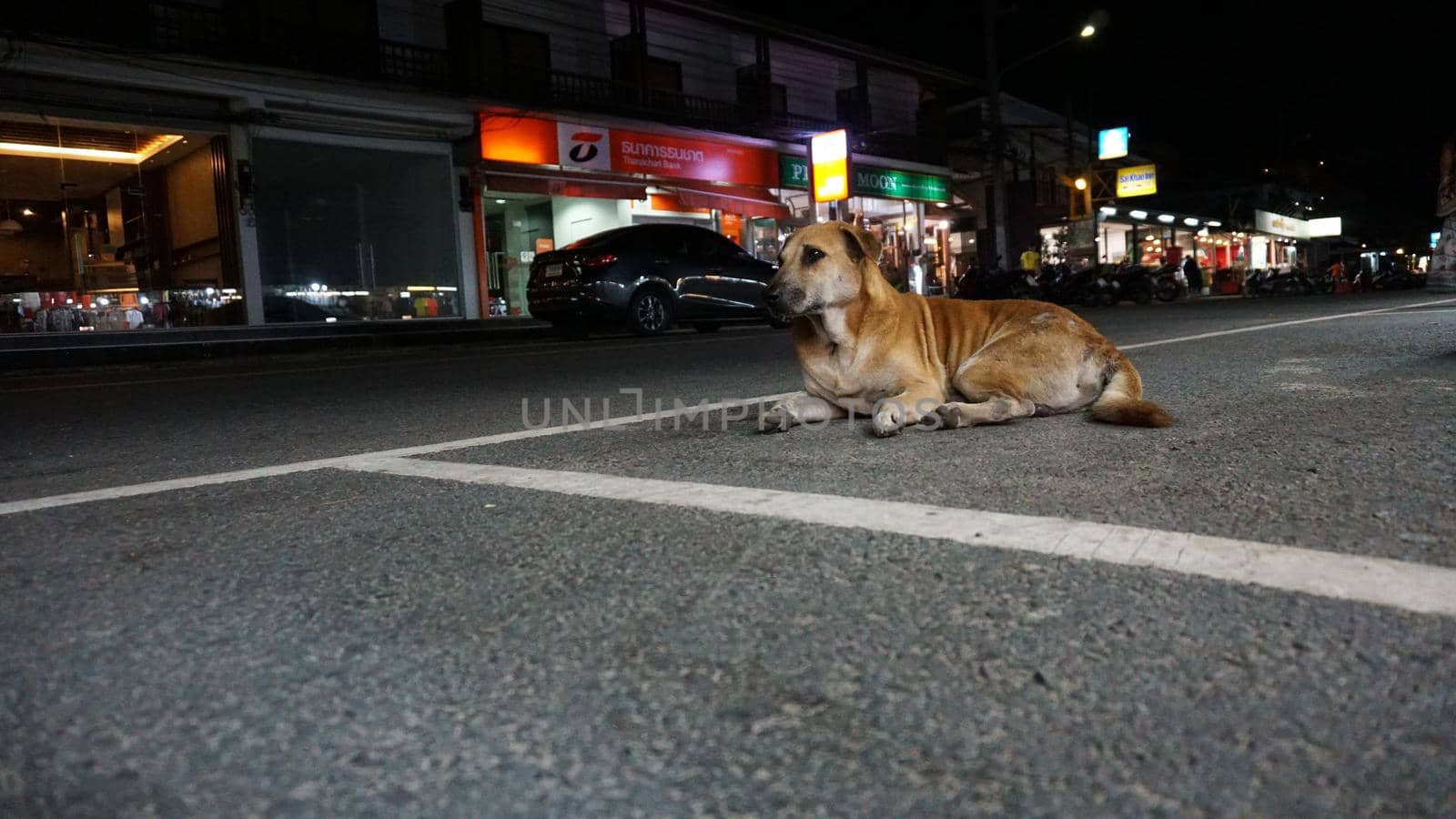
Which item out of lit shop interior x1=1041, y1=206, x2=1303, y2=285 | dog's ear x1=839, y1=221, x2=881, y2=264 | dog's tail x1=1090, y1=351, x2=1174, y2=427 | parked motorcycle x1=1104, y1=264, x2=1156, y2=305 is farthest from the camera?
lit shop interior x1=1041, y1=206, x2=1303, y2=285

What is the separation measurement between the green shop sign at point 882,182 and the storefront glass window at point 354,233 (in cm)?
962

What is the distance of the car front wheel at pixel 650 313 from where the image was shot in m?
12.7

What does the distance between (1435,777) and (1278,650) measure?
0.32 meters

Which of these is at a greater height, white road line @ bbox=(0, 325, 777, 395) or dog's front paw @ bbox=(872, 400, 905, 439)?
white road line @ bbox=(0, 325, 777, 395)

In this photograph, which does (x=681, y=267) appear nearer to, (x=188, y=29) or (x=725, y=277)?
(x=725, y=277)

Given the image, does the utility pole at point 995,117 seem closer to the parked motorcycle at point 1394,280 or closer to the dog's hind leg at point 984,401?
the parked motorcycle at point 1394,280

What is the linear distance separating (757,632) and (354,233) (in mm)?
17579

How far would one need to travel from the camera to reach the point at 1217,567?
5.44 feet

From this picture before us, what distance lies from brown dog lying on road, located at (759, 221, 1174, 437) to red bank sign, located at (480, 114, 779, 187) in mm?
15436

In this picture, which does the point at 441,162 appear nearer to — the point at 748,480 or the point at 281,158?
the point at 281,158

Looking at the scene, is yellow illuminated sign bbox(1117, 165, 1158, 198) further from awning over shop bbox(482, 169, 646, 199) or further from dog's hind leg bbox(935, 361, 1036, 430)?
dog's hind leg bbox(935, 361, 1036, 430)

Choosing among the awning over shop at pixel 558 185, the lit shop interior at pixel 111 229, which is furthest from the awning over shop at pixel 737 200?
the lit shop interior at pixel 111 229

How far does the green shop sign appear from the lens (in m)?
24.1

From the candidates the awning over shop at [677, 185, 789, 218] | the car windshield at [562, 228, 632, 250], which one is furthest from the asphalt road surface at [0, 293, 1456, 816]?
the awning over shop at [677, 185, 789, 218]
